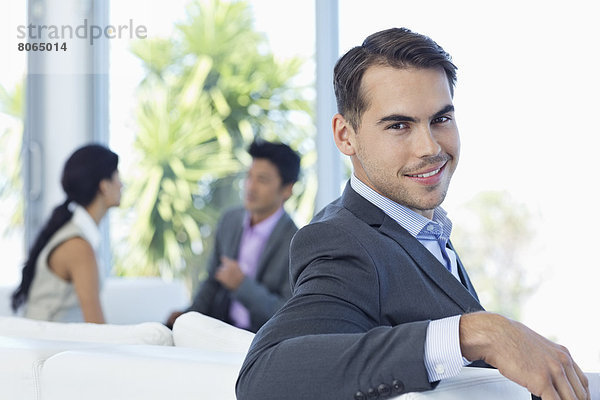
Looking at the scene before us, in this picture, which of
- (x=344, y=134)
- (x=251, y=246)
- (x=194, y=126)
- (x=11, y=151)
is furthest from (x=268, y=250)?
(x=11, y=151)

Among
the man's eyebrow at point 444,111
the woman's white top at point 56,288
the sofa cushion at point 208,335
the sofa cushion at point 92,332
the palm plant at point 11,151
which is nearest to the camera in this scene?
the man's eyebrow at point 444,111

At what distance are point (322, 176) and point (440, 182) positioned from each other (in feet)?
11.4

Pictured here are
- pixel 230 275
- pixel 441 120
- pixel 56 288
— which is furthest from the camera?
pixel 230 275

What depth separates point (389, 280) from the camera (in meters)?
1.41

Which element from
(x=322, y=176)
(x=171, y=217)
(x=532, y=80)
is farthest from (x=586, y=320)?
(x=171, y=217)

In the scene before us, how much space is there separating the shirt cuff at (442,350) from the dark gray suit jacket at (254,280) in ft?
8.72

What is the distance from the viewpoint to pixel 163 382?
1.48 meters

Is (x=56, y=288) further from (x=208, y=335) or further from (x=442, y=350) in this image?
(x=442, y=350)

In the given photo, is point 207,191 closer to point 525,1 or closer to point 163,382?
point 525,1

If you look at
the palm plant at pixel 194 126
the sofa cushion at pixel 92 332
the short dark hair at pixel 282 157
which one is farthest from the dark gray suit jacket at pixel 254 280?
the sofa cushion at pixel 92 332

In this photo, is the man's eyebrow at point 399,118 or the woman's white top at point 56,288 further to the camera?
the woman's white top at point 56,288

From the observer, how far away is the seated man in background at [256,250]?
3.91 metres

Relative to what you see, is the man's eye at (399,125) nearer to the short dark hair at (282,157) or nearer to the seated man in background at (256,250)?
the seated man in background at (256,250)

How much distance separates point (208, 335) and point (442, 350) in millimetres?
755
